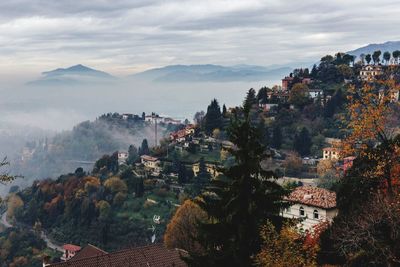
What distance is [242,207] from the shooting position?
43.6ft

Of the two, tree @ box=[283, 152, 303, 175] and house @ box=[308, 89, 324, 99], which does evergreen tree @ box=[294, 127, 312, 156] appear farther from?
house @ box=[308, 89, 324, 99]

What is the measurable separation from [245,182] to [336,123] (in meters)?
73.6

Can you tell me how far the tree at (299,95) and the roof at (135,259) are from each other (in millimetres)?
74224

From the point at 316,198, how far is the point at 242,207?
1945cm

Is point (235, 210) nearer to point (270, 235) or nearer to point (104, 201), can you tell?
point (270, 235)

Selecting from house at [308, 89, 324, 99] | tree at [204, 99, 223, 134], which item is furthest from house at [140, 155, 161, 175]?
house at [308, 89, 324, 99]

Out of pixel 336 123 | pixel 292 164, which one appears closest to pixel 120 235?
pixel 292 164

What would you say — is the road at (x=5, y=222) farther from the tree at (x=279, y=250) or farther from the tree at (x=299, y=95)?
the tree at (x=279, y=250)

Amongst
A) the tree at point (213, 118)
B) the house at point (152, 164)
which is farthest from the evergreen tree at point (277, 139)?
the house at point (152, 164)

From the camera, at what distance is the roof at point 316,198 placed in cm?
3067

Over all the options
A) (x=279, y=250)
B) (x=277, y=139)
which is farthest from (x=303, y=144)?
(x=279, y=250)

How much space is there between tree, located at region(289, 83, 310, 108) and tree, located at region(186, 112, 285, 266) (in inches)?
3253

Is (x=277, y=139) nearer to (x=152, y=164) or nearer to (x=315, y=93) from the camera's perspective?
(x=315, y=93)

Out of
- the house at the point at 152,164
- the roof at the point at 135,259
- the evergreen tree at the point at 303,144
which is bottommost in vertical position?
the house at the point at 152,164
